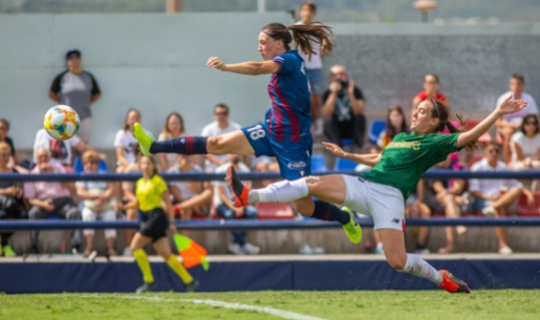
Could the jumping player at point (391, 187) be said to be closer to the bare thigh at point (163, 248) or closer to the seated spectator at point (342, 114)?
the bare thigh at point (163, 248)

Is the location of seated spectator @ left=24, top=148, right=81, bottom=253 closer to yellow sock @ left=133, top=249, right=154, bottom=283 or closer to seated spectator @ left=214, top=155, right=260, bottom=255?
yellow sock @ left=133, top=249, right=154, bottom=283

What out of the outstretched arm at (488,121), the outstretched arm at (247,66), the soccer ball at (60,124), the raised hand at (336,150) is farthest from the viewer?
the soccer ball at (60,124)

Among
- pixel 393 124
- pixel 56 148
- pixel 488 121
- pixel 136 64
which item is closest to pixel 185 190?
pixel 56 148

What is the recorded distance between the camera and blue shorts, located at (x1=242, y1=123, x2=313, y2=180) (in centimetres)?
865

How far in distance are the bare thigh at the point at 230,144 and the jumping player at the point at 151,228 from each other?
276cm

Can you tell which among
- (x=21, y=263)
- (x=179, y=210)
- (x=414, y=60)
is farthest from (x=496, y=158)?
(x=21, y=263)

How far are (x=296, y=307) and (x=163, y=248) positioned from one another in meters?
3.99

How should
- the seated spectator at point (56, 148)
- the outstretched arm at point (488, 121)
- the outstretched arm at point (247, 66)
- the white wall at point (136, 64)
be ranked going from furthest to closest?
the white wall at point (136, 64), the seated spectator at point (56, 148), the outstretched arm at point (247, 66), the outstretched arm at point (488, 121)

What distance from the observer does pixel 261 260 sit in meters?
11.5

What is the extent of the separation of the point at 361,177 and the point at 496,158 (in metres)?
4.76

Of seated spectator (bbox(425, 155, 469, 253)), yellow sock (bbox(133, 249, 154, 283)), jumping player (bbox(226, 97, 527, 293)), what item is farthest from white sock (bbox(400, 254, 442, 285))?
yellow sock (bbox(133, 249, 154, 283))

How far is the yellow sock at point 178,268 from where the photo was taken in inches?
440

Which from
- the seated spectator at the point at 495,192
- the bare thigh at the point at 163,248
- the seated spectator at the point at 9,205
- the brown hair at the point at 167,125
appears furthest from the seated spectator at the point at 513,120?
the seated spectator at the point at 9,205

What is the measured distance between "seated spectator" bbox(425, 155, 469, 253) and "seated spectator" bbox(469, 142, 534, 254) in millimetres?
159
